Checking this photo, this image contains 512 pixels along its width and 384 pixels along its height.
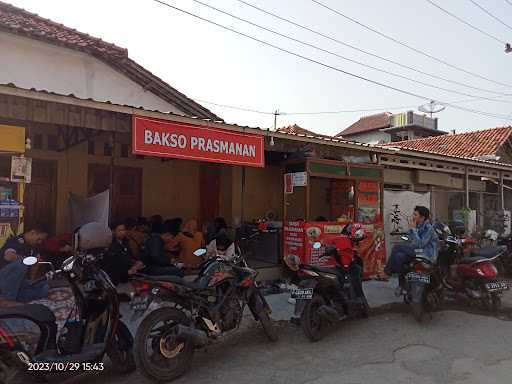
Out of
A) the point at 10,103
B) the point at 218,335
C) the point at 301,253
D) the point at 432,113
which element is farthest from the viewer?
the point at 432,113

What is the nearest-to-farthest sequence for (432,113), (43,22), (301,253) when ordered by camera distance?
1. (301,253)
2. (43,22)
3. (432,113)

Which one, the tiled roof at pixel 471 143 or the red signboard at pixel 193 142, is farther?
the tiled roof at pixel 471 143

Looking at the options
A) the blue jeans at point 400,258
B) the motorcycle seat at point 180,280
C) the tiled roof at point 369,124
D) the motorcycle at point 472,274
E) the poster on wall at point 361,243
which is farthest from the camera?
the tiled roof at point 369,124

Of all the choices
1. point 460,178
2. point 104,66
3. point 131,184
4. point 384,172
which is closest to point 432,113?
point 460,178

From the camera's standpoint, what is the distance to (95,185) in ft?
27.1

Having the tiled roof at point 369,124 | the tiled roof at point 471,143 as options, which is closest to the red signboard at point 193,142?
the tiled roof at point 471,143

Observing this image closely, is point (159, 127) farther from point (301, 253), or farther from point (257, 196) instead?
point (257, 196)

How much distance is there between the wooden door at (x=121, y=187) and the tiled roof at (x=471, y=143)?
1243cm

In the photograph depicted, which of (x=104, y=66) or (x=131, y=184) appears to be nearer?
(x=131, y=184)

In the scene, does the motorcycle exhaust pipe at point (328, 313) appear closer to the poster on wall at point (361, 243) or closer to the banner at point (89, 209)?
the poster on wall at point (361, 243)

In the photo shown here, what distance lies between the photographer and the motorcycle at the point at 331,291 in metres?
4.85

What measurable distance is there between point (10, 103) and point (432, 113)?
28.8m

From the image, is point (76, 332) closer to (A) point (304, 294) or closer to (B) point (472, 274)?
(A) point (304, 294)

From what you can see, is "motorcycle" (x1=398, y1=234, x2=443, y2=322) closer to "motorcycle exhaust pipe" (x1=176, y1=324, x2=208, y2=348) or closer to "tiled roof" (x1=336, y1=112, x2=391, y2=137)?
"motorcycle exhaust pipe" (x1=176, y1=324, x2=208, y2=348)
